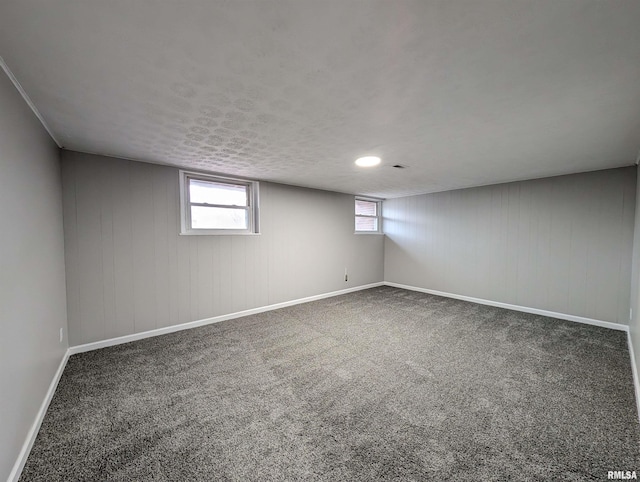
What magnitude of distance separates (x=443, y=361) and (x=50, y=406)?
331cm

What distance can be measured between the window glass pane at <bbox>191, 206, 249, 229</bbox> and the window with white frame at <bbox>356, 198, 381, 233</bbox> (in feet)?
9.07

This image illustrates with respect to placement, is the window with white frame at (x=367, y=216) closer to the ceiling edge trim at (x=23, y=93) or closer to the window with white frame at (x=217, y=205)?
the window with white frame at (x=217, y=205)

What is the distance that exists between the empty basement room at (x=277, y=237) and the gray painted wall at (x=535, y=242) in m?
0.03

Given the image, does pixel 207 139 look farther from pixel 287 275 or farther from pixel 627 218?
pixel 627 218

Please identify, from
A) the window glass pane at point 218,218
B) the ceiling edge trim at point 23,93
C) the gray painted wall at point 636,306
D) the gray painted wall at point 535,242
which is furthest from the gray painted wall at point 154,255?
the gray painted wall at point 636,306

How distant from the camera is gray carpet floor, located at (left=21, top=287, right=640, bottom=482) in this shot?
4.78 ft

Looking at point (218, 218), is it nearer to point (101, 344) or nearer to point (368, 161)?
point (101, 344)

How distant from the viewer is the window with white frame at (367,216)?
239 inches

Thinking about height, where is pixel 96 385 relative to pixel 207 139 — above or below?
below

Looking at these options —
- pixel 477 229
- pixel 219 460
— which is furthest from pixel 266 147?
pixel 477 229

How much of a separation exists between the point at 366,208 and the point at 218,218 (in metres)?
3.58

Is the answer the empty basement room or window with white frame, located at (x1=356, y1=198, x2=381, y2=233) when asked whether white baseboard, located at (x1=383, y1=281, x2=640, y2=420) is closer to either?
the empty basement room

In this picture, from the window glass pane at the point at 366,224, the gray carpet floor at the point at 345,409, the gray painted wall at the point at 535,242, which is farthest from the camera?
the window glass pane at the point at 366,224

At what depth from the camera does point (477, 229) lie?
485 centimetres
